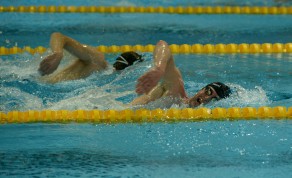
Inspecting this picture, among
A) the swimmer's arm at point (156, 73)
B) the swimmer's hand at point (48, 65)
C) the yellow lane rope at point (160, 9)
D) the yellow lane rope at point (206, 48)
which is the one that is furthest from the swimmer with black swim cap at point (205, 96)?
the yellow lane rope at point (160, 9)

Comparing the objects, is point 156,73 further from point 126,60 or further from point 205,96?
point 126,60

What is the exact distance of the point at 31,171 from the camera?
3.79m

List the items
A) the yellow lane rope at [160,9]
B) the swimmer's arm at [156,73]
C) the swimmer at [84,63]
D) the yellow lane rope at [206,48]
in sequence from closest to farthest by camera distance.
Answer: the swimmer's arm at [156,73]
the swimmer at [84,63]
the yellow lane rope at [206,48]
the yellow lane rope at [160,9]

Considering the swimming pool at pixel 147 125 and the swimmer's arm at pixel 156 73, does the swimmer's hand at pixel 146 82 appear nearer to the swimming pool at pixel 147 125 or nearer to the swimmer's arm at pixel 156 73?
the swimmer's arm at pixel 156 73

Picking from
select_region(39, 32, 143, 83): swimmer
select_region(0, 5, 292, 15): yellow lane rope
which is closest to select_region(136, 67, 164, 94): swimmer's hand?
select_region(39, 32, 143, 83): swimmer

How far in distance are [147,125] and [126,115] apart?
0.19m

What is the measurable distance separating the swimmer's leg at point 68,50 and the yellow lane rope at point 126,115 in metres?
0.29

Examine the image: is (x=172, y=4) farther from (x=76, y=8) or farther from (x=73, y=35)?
(x=73, y=35)

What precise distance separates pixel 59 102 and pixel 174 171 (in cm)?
156

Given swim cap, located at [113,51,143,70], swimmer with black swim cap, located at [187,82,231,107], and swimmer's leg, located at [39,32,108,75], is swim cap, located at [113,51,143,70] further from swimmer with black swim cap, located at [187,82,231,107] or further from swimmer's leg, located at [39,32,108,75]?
swimmer with black swim cap, located at [187,82,231,107]

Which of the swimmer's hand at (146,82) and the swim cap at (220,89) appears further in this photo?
the swim cap at (220,89)

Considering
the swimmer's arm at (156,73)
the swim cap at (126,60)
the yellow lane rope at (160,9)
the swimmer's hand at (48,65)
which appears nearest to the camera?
the swimmer's arm at (156,73)

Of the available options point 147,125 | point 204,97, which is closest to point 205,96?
point 204,97

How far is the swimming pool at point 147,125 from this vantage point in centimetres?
390
